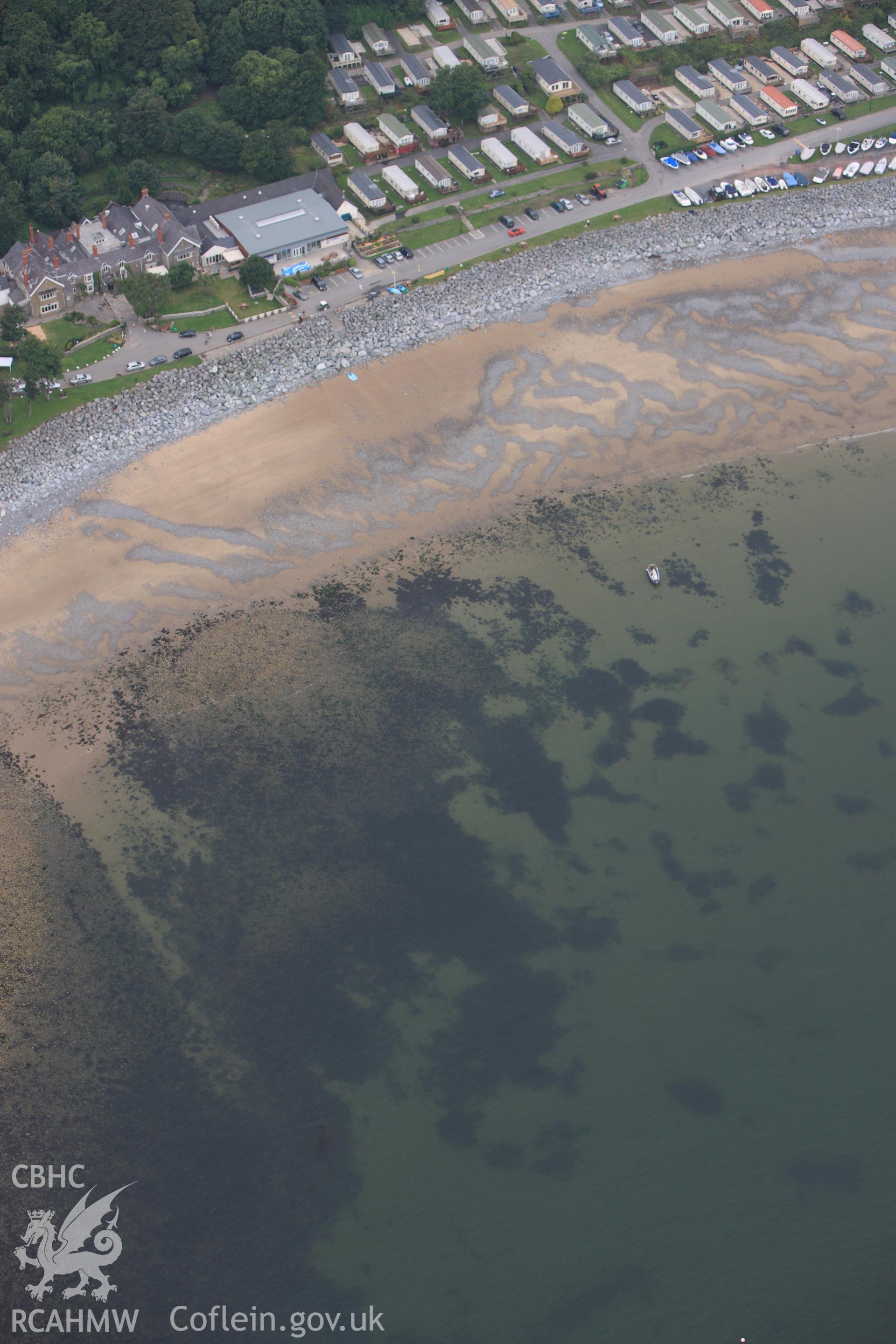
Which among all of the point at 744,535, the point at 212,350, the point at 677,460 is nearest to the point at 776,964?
the point at 744,535

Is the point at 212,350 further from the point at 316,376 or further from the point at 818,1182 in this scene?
the point at 818,1182

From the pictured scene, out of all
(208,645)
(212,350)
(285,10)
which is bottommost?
(208,645)

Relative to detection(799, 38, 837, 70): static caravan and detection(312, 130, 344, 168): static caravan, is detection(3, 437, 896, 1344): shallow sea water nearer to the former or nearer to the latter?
detection(312, 130, 344, 168): static caravan

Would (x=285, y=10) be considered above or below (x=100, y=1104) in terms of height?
above

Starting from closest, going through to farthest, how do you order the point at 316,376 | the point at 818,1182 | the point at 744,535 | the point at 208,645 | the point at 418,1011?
1. the point at 818,1182
2. the point at 418,1011
3. the point at 208,645
4. the point at 744,535
5. the point at 316,376

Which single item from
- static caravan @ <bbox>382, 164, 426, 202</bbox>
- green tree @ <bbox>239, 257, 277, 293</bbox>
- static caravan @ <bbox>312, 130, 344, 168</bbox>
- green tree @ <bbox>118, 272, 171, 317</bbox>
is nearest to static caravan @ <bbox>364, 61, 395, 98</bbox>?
static caravan @ <bbox>312, 130, 344, 168</bbox>

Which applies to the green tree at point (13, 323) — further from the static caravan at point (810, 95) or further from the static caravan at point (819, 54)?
the static caravan at point (819, 54)
